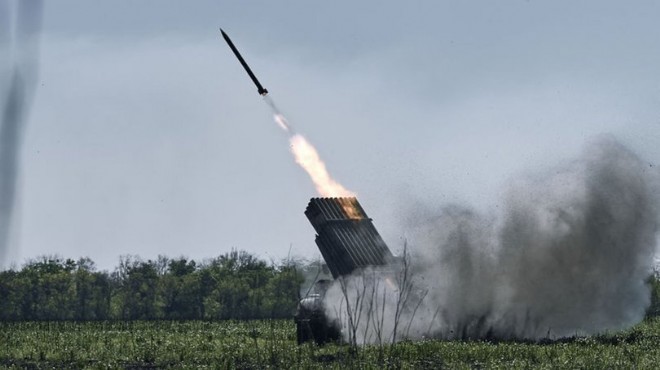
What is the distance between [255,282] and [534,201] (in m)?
73.9

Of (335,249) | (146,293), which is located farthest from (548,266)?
(146,293)

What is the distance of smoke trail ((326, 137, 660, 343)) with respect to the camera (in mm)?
43656

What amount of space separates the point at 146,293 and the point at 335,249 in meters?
82.7

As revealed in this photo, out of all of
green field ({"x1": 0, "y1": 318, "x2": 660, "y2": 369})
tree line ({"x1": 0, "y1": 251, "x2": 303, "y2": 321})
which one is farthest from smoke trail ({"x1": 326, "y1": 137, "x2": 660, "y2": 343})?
tree line ({"x1": 0, "y1": 251, "x2": 303, "y2": 321})

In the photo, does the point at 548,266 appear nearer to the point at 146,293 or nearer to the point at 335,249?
the point at 335,249

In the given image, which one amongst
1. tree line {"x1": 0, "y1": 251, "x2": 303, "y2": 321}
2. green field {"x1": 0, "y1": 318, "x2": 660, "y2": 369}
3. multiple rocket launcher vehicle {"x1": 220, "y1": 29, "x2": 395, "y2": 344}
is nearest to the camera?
green field {"x1": 0, "y1": 318, "x2": 660, "y2": 369}

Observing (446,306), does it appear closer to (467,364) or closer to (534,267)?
(534,267)

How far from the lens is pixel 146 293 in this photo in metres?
121

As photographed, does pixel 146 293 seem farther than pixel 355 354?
Yes

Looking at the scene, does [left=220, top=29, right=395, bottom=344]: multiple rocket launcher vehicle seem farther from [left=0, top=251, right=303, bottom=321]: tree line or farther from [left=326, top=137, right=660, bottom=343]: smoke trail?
[left=0, top=251, right=303, bottom=321]: tree line

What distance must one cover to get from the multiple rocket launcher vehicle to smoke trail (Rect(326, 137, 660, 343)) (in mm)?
2611

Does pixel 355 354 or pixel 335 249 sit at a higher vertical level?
pixel 335 249

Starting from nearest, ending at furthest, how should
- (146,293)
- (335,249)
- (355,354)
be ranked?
(355,354) → (335,249) → (146,293)

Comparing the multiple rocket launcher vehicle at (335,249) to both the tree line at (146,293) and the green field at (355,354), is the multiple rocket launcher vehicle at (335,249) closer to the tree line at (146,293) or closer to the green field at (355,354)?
the green field at (355,354)
